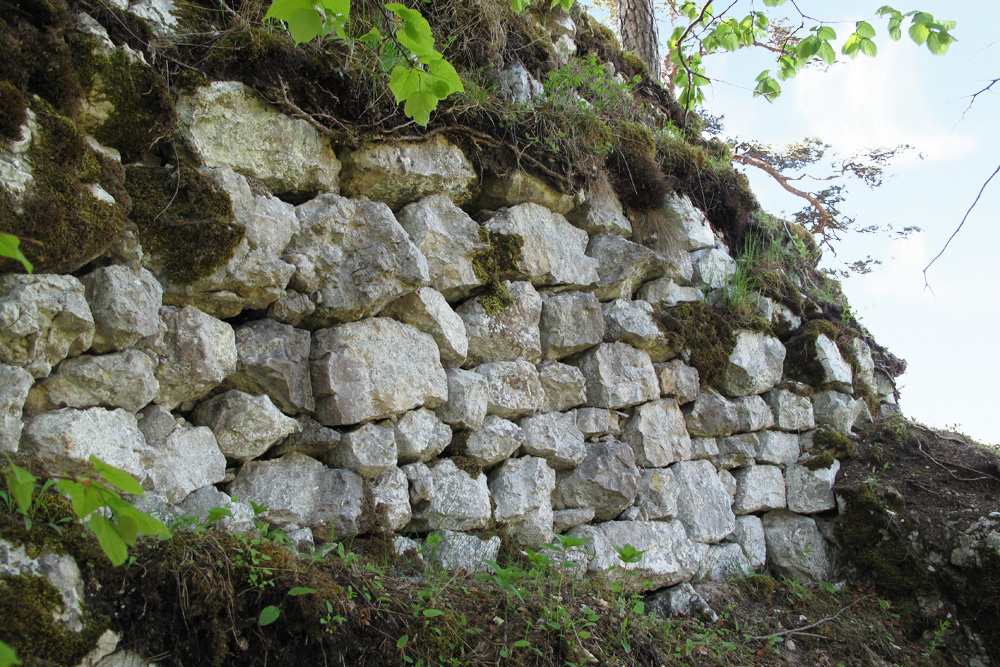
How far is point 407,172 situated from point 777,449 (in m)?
2.92

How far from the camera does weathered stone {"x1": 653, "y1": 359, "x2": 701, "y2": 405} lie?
3813mm

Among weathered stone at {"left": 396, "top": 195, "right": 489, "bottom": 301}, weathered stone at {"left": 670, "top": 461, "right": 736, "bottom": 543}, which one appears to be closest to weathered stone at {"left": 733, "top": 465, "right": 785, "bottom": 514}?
weathered stone at {"left": 670, "top": 461, "right": 736, "bottom": 543}

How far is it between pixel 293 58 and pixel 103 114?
0.81 metres

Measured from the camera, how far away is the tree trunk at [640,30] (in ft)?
18.6

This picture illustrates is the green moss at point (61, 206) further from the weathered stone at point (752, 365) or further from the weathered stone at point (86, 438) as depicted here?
the weathered stone at point (752, 365)

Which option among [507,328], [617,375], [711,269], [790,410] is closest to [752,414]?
[790,410]

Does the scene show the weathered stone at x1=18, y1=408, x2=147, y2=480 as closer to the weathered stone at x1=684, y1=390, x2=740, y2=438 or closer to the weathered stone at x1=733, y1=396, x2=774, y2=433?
the weathered stone at x1=684, y1=390, x2=740, y2=438

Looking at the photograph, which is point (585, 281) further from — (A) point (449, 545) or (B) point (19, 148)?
(B) point (19, 148)

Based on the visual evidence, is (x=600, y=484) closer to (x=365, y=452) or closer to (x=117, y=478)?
(x=365, y=452)

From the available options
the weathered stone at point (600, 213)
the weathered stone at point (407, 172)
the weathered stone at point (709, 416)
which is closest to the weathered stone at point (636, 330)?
the weathered stone at point (709, 416)

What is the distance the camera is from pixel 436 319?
9.48ft

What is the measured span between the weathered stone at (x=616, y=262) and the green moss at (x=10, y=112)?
2727mm

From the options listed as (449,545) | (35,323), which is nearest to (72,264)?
(35,323)

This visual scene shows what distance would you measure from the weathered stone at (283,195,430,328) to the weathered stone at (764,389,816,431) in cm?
272
